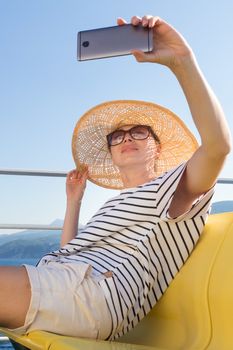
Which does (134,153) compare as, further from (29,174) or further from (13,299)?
(29,174)

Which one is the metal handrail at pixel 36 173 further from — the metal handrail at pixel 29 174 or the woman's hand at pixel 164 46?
the woman's hand at pixel 164 46

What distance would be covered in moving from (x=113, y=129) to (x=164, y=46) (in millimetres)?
757

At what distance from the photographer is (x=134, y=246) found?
1.39 meters

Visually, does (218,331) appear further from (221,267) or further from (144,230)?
(144,230)

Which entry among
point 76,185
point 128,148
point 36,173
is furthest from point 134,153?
point 36,173

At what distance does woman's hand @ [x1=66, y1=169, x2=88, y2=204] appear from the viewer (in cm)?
201

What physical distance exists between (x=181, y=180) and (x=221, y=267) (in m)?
0.23

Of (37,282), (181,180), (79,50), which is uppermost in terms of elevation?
(79,50)

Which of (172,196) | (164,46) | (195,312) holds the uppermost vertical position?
(164,46)

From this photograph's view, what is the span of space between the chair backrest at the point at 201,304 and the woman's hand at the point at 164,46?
46 cm

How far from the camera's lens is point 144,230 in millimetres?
1393

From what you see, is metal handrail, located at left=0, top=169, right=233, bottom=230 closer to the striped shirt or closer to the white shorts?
the striped shirt

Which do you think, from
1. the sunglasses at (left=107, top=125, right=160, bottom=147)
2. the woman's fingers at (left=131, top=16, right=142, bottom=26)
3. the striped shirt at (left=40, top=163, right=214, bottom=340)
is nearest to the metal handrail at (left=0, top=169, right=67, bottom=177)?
the sunglasses at (left=107, top=125, right=160, bottom=147)

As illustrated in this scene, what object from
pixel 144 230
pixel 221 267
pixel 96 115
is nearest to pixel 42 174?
pixel 96 115
